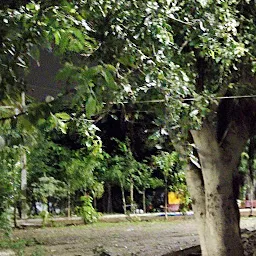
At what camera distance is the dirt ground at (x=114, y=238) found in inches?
301

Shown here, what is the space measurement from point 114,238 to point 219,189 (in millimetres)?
3826

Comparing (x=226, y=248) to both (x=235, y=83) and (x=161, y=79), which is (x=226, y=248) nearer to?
(x=235, y=83)

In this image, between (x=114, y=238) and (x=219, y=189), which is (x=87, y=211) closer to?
(x=114, y=238)

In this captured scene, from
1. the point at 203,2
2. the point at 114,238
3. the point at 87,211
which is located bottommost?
the point at 114,238

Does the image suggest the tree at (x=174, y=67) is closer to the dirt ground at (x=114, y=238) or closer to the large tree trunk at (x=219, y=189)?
the large tree trunk at (x=219, y=189)

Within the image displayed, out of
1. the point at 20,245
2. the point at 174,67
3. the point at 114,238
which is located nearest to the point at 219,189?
the point at 174,67

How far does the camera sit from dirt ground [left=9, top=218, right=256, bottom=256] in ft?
25.1

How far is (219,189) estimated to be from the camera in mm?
5516

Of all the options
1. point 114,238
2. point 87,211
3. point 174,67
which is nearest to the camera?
point 174,67

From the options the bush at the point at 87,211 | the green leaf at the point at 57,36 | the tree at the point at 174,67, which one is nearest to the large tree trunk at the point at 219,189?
the tree at the point at 174,67

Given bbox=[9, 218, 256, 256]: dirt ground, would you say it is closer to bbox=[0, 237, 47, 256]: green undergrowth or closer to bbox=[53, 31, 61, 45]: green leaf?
bbox=[0, 237, 47, 256]: green undergrowth

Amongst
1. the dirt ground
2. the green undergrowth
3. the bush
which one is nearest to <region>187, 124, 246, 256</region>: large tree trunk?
the dirt ground

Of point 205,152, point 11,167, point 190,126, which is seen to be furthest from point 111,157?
point 190,126

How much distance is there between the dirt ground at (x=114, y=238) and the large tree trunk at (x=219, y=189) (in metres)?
1.93
